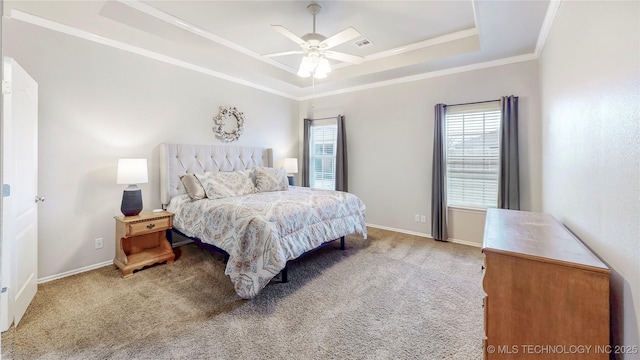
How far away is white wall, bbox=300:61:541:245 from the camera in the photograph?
349 centimetres

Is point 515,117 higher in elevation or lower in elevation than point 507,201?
higher

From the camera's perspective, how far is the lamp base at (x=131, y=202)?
2977mm

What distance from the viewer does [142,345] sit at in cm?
183

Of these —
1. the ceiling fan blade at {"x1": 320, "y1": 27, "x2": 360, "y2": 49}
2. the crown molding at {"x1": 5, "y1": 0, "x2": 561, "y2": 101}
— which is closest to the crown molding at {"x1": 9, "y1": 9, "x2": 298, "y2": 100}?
the crown molding at {"x1": 5, "y1": 0, "x2": 561, "y2": 101}

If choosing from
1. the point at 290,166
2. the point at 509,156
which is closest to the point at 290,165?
the point at 290,166

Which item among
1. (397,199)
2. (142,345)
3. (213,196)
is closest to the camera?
(142,345)

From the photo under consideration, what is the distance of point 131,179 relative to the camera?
2.96 m

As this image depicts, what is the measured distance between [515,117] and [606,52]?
2410 mm

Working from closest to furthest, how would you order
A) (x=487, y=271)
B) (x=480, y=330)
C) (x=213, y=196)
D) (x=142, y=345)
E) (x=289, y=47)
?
(x=487, y=271), (x=142, y=345), (x=480, y=330), (x=213, y=196), (x=289, y=47)

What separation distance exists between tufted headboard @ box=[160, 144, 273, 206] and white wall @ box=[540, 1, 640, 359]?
4.02 m

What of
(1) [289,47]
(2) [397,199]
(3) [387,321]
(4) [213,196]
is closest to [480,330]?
(3) [387,321]

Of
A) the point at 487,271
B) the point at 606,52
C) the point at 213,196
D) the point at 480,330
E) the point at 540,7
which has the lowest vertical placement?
the point at 480,330

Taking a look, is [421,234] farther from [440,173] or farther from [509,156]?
[509,156]

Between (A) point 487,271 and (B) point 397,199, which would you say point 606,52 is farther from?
(B) point 397,199
